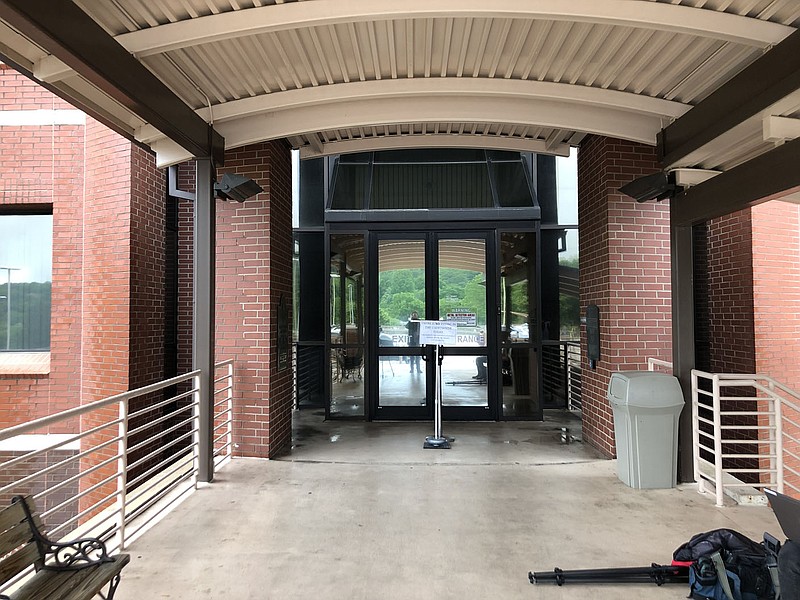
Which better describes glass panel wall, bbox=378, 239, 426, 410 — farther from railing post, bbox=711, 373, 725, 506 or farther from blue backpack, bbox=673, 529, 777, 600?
blue backpack, bbox=673, 529, 777, 600

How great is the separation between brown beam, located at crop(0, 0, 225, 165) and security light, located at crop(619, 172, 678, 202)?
365 centimetres

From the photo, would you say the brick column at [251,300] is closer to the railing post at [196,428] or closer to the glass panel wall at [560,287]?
the railing post at [196,428]

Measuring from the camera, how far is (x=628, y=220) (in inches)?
190

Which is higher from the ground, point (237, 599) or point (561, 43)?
point (561, 43)

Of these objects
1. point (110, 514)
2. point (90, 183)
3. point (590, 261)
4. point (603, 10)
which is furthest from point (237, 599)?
point (90, 183)

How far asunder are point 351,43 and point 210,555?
11.3 feet

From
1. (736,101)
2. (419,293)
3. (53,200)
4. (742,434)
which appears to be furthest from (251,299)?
(742,434)

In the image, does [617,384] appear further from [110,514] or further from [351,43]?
[110,514]

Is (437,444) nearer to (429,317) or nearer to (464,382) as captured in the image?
(464,382)

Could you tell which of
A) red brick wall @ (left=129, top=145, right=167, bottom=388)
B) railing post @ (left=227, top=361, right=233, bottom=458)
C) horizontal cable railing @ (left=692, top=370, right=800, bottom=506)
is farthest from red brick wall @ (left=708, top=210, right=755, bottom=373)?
red brick wall @ (left=129, top=145, right=167, bottom=388)

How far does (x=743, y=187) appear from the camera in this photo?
3.25 metres

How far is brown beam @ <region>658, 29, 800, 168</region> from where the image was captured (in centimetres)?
286

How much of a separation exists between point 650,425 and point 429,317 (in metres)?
3.07

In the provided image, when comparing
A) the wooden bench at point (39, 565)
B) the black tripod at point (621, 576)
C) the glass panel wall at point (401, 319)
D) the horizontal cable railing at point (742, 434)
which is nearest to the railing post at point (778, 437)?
the horizontal cable railing at point (742, 434)
